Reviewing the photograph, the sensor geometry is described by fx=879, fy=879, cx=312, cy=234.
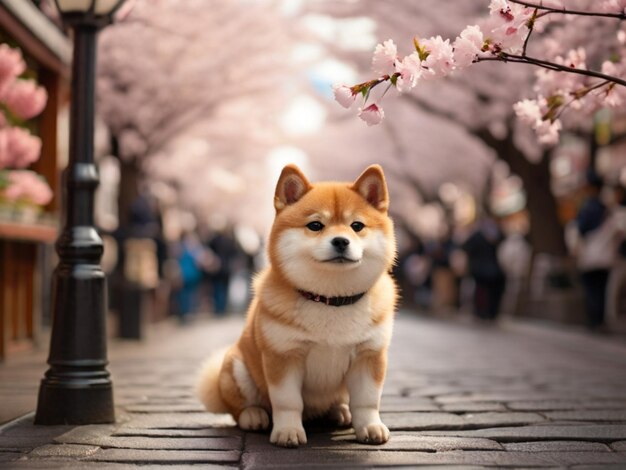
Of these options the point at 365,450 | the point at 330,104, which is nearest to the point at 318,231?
the point at 365,450

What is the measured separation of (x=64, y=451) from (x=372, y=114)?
223 cm

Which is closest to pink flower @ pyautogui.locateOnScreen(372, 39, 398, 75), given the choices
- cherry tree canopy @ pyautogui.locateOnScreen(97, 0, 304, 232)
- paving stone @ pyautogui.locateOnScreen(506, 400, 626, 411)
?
paving stone @ pyautogui.locateOnScreen(506, 400, 626, 411)

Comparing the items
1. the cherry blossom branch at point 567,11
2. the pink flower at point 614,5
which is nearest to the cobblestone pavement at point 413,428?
the cherry blossom branch at point 567,11

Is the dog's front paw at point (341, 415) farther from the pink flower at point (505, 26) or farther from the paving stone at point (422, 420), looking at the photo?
the pink flower at point (505, 26)

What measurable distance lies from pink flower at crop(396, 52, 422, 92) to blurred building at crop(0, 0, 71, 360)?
5.21m

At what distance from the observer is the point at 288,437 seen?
4270 millimetres

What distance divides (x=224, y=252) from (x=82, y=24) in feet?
51.4

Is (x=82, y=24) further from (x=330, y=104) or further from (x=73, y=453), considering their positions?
(x=330, y=104)

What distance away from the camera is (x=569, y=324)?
14.7m

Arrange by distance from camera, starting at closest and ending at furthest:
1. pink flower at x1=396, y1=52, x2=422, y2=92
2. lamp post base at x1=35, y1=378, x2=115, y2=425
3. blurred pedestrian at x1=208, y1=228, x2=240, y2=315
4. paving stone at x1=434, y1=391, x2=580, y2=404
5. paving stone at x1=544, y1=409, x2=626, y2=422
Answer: pink flower at x1=396, y1=52, x2=422, y2=92 → lamp post base at x1=35, y1=378, x2=115, y2=425 → paving stone at x1=544, y1=409, x2=626, y2=422 → paving stone at x1=434, y1=391, x2=580, y2=404 → blurred pedestrian at x1=208, y1=228, x2=240, y2=315

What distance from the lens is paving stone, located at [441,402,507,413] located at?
5.63 m

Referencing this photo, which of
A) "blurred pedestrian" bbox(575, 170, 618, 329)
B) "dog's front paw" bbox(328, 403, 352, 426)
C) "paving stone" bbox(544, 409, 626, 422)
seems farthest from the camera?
"blurred pedestrian" bbox(575, 170, 618, 329)

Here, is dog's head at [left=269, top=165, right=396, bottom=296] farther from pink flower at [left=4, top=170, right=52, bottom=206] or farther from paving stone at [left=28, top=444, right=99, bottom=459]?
pink flower at [left=4, top=170, right=52, bottom=206]

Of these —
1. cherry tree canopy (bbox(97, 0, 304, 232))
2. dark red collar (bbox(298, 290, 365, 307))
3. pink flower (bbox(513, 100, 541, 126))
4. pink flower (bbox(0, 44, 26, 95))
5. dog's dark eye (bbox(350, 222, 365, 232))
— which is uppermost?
cherry tree canopy (bbox(97, 0, 304, 232))
